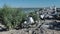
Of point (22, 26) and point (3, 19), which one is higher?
point (3, 19)

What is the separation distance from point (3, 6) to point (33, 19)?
20.5 ft

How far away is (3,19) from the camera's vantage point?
2177 centimetres

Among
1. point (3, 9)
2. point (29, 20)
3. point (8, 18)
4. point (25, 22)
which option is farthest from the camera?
point (29, 20)

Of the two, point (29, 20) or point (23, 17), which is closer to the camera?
point (23, 17)

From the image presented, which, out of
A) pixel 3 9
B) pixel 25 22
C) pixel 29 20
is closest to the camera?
pixel 3 9

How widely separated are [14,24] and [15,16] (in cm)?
115

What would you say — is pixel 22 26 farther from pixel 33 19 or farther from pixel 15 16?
pixel 33 19

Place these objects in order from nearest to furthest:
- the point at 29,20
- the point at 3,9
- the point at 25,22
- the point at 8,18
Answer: the point at 8,18, the point at 3,9, the point at 25,22, the point at 29,20

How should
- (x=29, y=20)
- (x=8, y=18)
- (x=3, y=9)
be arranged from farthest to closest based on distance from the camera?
1. (x=29, y=20)
2. (x=3, y=9)
3. (x=8, y=18)

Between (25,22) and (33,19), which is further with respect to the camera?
(33,19)

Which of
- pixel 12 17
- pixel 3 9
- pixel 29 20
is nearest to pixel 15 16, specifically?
pixel 12 17

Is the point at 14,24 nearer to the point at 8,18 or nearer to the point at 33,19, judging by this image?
the point at 8,18

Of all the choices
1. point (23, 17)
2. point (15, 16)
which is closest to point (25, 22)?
point (23, 17)

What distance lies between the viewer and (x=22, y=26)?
77.8 ft
